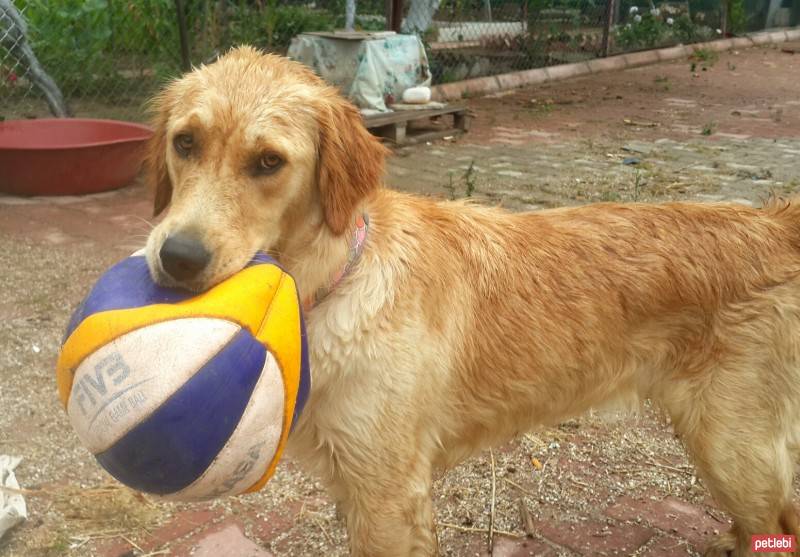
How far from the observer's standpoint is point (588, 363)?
2836 millimetres

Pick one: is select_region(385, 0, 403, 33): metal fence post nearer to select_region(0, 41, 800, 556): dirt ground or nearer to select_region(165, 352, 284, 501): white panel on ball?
select_region(0, 41, 800, 556): dirt ground

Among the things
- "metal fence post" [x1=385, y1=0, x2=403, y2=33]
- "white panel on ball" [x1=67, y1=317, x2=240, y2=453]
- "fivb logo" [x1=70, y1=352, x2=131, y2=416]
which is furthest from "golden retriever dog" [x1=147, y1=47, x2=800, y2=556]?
"metal fence post" [x1=385, y1=0, x2=403, y2=33]

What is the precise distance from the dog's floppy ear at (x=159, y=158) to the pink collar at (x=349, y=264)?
25.7 inches

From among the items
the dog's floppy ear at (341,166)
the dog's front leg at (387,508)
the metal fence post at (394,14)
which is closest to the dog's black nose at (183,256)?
the dog's floppy ear at (341,166)

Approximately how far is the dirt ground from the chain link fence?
61.3 inches

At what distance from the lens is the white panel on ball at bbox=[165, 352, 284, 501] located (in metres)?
2.04

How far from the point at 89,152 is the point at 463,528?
4798mm

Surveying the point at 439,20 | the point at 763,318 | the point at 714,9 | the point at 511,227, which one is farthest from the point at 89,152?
the point at 714,9

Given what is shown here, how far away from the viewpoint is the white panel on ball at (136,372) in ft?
6.37

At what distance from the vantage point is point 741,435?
2742 millimetres

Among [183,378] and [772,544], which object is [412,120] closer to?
[772,544]

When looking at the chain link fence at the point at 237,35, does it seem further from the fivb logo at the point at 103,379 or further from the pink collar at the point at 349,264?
the fivb logo at the point at 103,379

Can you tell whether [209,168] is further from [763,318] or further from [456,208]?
[763,318]

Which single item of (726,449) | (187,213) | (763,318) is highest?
(187,213)
